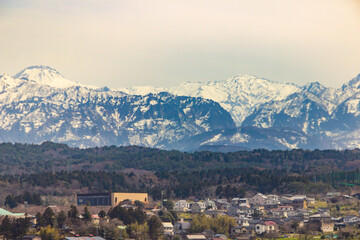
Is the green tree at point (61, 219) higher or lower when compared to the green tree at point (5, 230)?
higher

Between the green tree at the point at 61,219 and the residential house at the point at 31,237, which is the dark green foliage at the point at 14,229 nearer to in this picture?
the residential house at the point at 31,237

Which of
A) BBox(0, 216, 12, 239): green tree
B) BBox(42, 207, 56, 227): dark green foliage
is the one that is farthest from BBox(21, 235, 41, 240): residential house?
BBox(42, 207, 56, 227): dark green foliage

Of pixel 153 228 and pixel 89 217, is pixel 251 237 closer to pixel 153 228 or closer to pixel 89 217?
pixel 153 228

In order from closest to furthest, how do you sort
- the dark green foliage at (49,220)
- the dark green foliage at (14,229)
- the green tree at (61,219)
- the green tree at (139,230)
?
the dark green foliage at (14,229)
the green tree at (139,230)
the dark green foliage at (49,220)
the green tree at (61,219)

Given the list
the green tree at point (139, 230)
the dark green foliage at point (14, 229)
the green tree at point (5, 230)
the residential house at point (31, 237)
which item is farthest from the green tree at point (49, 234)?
the green tree at point (139, 230)

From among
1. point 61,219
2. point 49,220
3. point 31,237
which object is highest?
point 61,219

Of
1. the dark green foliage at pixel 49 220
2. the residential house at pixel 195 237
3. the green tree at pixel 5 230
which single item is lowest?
the residential house at pixel 195 237

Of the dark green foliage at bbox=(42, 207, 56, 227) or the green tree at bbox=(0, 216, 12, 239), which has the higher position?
the dark green foliage at bbox=(42, 207, 56, 227)

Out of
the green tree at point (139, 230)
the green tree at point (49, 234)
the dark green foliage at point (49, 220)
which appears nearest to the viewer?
the green tree at point (49, 234)

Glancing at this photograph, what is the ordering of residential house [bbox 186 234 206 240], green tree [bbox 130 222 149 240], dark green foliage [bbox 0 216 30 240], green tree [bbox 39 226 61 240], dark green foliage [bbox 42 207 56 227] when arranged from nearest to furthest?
green tree [bbox 39 226 61 240], dark green foliage [bbox 0 216 30 240], green tree [bbox 130 222 149 240], dark green foliage [bbox 42 207 56 227], residential house [bbox 186 234 206 240]

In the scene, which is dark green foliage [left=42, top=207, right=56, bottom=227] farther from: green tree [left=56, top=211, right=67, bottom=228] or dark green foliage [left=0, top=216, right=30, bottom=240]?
dark green foliage [left=0, top=216, right=30, bottom=240]

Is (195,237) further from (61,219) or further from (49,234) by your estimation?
(49,234)

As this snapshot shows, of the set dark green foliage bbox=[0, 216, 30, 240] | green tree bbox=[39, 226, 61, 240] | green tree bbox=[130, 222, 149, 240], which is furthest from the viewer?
green tree bbox=[130, 222, 149, 240]

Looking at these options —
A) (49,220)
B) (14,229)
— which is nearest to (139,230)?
(49,220)
